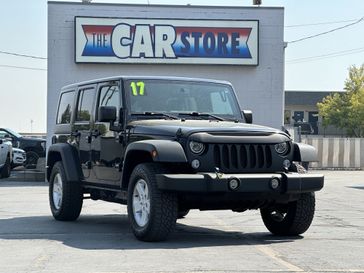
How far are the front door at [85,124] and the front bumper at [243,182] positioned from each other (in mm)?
2659

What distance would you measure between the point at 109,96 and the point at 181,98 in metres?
1.07

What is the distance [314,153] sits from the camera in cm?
914

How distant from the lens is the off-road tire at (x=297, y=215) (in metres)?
9.16

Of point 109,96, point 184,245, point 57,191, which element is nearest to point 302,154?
point 184,245

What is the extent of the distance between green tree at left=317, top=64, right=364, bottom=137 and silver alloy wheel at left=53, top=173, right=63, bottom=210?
47.2 metres

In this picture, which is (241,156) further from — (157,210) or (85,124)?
(85,124)

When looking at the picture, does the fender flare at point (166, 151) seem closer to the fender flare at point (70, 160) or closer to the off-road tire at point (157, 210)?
the off-road tire at point (157, 210)

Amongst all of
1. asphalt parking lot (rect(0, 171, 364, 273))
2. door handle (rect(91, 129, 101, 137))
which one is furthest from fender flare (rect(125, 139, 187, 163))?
door handle (rect(91, 129, 101, 137))

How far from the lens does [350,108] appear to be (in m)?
56.4

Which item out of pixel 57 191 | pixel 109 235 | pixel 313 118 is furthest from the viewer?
pixel 313 118

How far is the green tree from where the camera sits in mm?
56281

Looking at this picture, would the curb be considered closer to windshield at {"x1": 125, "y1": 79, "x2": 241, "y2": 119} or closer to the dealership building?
the dealership building

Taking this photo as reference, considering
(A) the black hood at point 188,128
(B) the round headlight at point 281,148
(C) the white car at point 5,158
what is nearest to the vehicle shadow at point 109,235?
(B) the round headlight at point 281,148

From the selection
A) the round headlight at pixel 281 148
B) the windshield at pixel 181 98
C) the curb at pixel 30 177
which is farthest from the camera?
the curb at pixel 30 177
